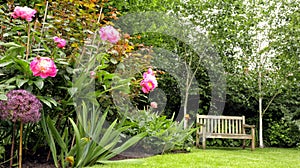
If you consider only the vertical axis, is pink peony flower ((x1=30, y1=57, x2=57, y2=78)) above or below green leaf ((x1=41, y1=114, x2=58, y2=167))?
above

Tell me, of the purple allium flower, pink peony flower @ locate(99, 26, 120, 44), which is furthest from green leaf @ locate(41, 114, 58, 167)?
pink peony flower @ locate(99, 26, 120, 44)

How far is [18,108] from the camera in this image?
218 centimetres

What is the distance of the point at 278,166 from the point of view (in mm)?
3854

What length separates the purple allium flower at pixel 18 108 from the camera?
216 cm

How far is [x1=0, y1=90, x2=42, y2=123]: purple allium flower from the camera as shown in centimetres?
216

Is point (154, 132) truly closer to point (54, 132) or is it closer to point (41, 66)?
point (54, 132)

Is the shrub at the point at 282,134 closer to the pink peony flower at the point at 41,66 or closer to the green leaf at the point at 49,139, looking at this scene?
the green leaf at the point at 49,139

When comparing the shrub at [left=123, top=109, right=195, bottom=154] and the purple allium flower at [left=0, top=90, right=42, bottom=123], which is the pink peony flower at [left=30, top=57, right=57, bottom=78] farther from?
the shrub at [left=123, top=109, right=195, bottom=154]

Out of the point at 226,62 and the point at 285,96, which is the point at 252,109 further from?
the point at 226,62

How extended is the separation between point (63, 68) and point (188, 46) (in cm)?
471

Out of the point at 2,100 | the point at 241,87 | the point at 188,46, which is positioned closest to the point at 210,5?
the point at 188,46

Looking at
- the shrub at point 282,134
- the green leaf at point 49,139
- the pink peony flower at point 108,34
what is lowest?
the shrub at point 282,134

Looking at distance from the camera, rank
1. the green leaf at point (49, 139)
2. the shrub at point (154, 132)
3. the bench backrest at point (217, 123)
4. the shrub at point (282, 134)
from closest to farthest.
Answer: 1. the green leaf at point (49, 139)
2. the shrub at point (154, 132)
3. the bench backrest at point (217, 123)
4. the shrub at point (282, 134)

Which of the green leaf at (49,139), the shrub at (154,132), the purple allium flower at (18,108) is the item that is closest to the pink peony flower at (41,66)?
the purple allium flower at (18,108)
